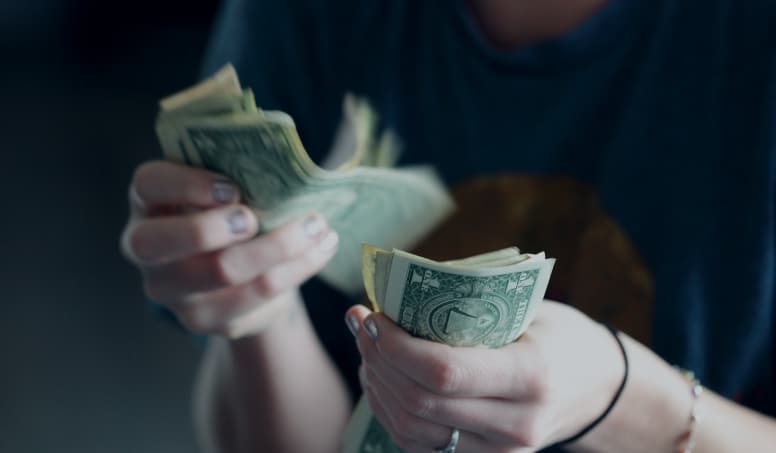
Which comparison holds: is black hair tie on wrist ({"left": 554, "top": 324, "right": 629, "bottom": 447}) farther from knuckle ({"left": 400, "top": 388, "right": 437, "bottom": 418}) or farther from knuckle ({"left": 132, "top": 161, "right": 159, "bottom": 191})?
knuckle ({"left": 132, "top": 161, "right": 159, "bottom": 191})

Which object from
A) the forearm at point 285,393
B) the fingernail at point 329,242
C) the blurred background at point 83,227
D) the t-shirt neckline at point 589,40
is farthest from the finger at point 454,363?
the blurred background at point 83,227

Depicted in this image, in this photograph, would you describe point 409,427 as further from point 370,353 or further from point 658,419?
point 658,419

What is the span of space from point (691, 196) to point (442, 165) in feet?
0.70

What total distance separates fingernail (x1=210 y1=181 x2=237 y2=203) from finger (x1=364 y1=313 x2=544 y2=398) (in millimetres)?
123

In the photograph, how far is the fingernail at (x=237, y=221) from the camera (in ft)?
1.49

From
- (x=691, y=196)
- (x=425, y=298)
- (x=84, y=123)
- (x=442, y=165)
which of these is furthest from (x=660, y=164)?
(x=84, y=123)

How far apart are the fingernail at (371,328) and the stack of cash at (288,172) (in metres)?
0.08

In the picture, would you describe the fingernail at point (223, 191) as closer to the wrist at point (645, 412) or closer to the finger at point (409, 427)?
the finger at point (409, 427)

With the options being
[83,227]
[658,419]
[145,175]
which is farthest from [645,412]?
[83,227]

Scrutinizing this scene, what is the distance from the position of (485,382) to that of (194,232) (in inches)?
7.8

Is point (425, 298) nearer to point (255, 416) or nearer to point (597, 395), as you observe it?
point (597, 395)

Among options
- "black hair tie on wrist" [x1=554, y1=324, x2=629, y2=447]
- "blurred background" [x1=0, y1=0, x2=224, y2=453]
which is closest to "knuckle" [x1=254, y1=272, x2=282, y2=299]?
"black hair tie on wrist" [x1=554, y1=324, x2=629, y2=447]

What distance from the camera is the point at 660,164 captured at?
2.06ft

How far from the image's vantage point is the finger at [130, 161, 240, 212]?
450 millimetres
